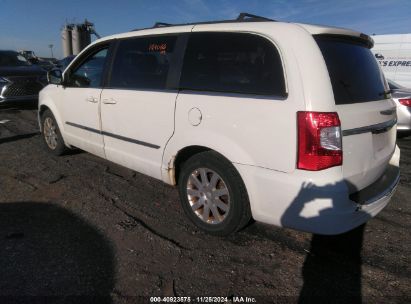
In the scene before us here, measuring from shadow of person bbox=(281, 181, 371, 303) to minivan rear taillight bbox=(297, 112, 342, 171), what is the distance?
16 centimetres

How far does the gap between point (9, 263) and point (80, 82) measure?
2.50 meters

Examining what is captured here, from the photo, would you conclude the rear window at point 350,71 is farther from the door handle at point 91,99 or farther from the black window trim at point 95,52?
the door handle at point 91,99

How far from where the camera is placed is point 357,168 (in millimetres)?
2635

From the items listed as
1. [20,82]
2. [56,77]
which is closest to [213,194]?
[56,77]

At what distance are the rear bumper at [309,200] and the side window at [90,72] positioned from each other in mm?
2404

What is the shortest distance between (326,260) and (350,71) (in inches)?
61.0

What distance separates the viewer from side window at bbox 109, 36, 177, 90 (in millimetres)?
3486

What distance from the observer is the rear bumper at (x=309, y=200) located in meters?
2.49

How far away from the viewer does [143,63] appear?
12.4 feet

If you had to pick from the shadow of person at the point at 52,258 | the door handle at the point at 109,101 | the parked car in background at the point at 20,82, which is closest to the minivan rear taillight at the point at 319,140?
the shadow of person at the point at 52,258

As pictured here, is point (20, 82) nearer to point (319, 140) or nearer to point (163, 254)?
point (163, 254)

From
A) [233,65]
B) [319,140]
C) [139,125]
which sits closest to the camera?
[319,140]

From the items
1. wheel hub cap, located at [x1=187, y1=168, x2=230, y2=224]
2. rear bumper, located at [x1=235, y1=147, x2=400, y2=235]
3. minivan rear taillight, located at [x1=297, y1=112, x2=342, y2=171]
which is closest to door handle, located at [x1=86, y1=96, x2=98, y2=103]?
wheel hub cap, located at [x1=187, y1=168, x2=230, y2=224]

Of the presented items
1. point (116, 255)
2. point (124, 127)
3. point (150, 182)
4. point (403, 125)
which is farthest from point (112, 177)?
point (403, 125)
